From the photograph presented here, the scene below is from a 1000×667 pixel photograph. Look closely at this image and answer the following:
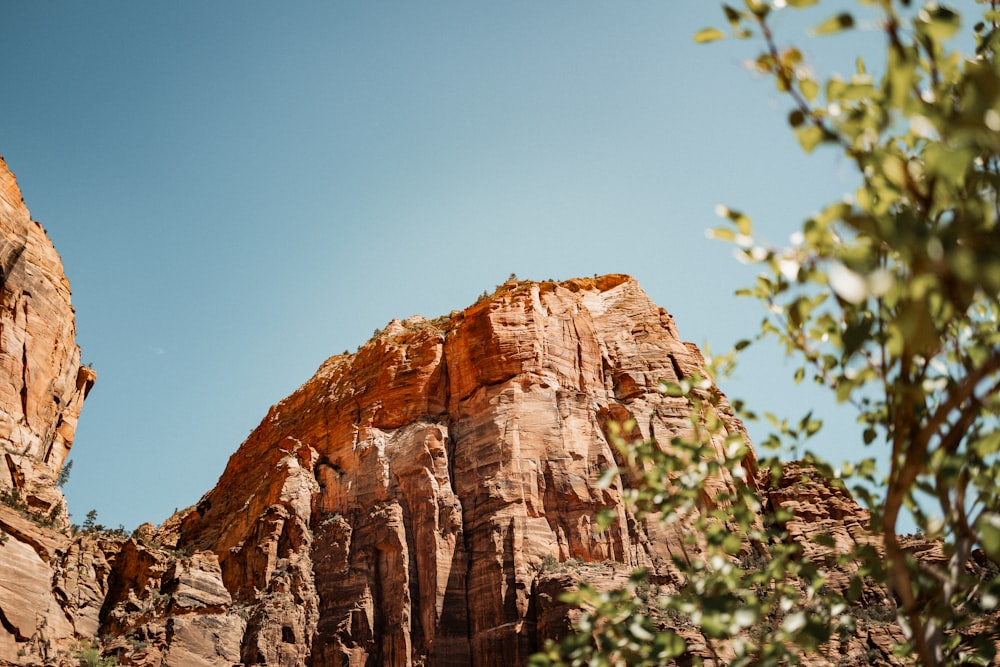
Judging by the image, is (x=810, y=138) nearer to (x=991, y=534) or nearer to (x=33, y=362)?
(x=991, y=534)

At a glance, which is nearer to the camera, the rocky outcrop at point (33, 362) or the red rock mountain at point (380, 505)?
the red rock mountain at point (380, 505)

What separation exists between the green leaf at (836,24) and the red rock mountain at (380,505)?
88.3 feet

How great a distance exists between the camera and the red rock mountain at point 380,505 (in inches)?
1208

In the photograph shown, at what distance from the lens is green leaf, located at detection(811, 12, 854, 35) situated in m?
5.00

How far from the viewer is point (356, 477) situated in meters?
41.3

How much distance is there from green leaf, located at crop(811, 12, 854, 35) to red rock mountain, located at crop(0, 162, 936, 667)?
26928mm

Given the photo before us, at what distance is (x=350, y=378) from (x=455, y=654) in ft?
59.2

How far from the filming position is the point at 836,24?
5043mm

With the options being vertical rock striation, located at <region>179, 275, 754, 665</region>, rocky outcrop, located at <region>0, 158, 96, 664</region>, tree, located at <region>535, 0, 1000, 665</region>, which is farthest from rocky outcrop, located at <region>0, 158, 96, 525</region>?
tree, located at <region>535, 0, 1000, 665</region>

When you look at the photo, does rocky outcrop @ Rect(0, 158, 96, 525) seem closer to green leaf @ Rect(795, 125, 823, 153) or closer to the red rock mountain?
the red rock mountain

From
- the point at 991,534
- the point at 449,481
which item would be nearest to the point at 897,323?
the point at 991,534

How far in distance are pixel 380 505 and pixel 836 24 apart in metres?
36.6

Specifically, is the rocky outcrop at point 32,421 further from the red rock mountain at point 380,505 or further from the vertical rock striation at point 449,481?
the vertical rock striation at point 449,481

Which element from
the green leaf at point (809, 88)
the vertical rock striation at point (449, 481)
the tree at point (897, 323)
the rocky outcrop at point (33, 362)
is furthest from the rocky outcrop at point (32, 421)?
the green leaf at point (809, 88)
